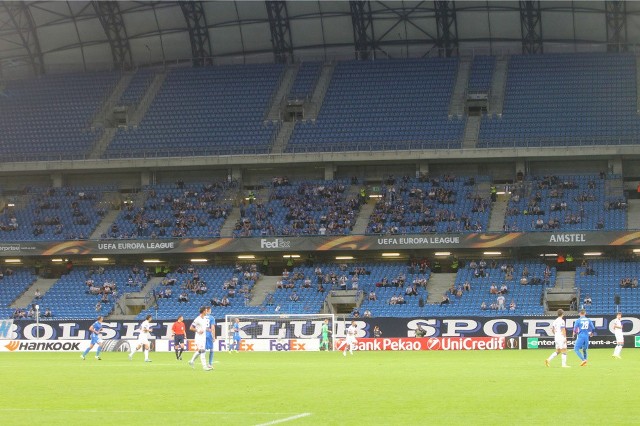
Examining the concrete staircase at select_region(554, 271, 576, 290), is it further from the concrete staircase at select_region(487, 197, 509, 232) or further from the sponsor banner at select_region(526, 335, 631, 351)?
the sponsor banner at select_region(526, 335, 631, 351)

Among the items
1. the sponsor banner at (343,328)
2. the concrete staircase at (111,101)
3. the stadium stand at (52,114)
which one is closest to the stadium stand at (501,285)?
the sponsor banner at (343,328)

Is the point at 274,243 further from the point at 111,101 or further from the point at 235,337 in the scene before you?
the point at 111,101

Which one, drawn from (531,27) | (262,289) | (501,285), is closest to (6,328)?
(262,289)

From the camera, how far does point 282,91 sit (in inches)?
3260

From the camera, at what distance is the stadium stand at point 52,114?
264 ft

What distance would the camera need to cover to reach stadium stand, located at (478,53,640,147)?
72.9m

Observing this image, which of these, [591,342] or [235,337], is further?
[235,337]

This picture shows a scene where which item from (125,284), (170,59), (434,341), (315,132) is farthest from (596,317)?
(170,59)

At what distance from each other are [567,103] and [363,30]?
58.9 ft

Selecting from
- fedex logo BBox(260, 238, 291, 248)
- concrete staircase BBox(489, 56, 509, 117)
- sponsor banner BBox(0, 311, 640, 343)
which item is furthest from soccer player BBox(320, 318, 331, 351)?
concrete staircase BBox(489, 56, 509, 117)

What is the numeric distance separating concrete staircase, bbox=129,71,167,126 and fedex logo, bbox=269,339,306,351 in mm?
30797

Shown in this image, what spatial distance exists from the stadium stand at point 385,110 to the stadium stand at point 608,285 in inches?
560

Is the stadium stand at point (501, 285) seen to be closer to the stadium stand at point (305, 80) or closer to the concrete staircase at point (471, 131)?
the concrete staircase at point (471, 131)

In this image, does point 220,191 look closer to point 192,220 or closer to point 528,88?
point 192,220
